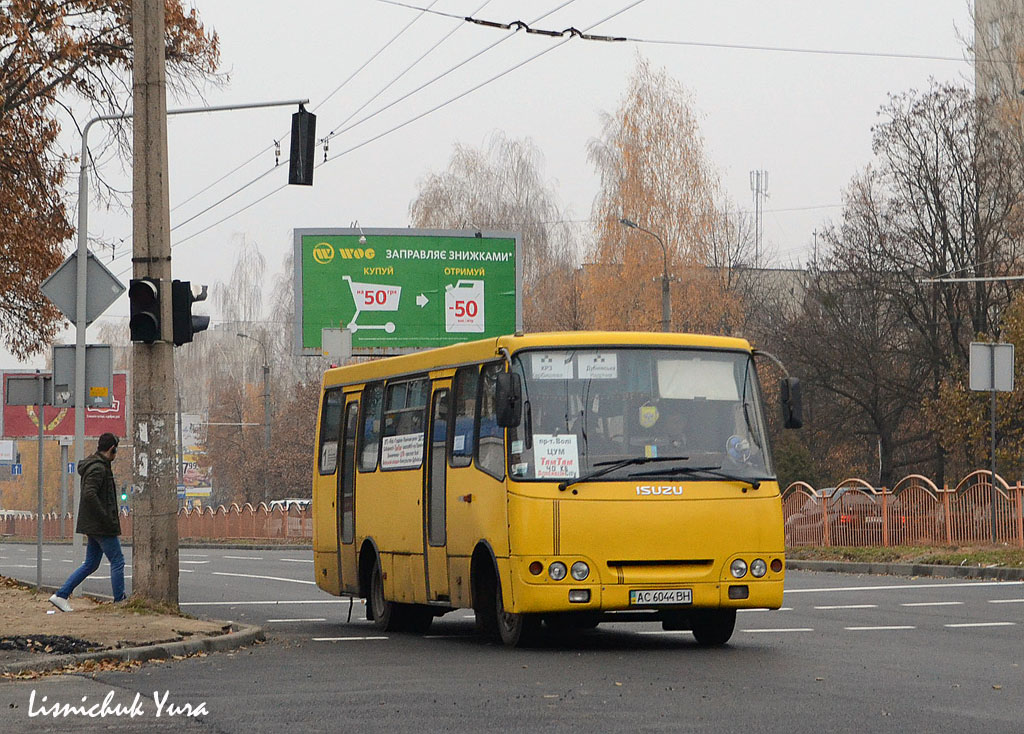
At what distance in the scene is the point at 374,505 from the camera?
17281 millimetres

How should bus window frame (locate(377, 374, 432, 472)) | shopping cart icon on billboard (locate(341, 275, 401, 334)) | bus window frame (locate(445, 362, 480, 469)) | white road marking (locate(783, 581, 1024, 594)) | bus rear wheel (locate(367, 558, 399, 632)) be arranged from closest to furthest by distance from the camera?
1. bus window frame (locate(445, 362, 480, 469))
2. bus window frame (locate(377, 374, 432, 472))
3. bus rear wheel (locate(367, 558, 399, 632))
4. white road marking (locate(783, 581, 1024, 594))
5. shopping cart icon on billboard (locate(341, 275, 401, 334))

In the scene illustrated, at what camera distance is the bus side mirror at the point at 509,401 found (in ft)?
44.7

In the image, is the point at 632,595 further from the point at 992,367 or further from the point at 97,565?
the point at 992,367

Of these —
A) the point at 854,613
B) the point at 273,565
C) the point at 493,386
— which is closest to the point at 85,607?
the point at 493,386

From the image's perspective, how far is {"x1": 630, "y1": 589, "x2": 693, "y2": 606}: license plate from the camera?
13.6 metres

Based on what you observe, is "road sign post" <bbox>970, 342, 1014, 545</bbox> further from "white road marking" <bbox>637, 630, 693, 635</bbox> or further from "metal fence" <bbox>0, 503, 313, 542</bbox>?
"metal fence" <bbox>0, 503, 313, 542</bbox>

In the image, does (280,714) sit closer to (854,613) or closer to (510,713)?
(510,713)

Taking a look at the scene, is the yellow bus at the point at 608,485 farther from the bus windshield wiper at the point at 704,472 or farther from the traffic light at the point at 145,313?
the traffic light at the point at 145,313

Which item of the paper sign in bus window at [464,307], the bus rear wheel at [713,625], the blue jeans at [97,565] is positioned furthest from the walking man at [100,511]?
the paper sign in bus window at [464,307]

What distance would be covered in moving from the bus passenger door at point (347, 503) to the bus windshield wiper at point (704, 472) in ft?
16.3

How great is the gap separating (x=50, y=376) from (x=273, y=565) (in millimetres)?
15889

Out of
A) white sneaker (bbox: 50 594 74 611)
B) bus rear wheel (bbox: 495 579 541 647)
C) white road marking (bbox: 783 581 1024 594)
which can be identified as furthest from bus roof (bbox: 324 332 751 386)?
white road marking (bbox: 783 581 1024 594)

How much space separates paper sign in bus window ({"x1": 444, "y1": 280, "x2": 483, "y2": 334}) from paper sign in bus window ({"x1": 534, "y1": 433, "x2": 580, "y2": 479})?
28.7 metres

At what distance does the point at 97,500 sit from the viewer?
19.1 m
